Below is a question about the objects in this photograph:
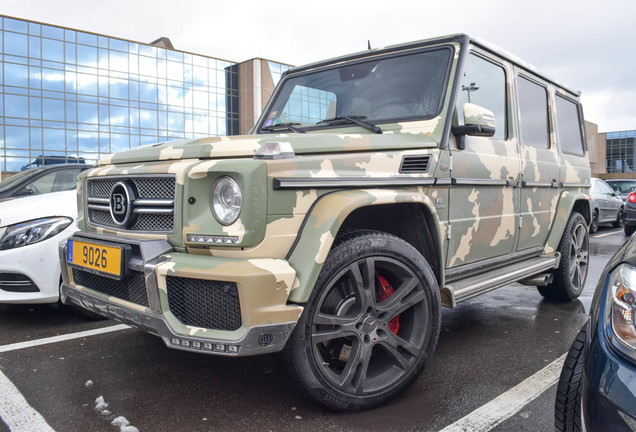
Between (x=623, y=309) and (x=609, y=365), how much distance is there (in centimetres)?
18

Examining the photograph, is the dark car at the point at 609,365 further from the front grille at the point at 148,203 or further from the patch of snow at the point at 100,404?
the patch of snow at the point at 100,404

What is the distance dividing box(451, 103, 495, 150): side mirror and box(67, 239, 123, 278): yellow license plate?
2025 millimetres

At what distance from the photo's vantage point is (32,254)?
3836mm

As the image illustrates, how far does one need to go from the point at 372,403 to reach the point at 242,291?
943 millimetres

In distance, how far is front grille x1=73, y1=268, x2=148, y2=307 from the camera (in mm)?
2381

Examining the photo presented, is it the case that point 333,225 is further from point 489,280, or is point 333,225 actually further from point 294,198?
point 489,280

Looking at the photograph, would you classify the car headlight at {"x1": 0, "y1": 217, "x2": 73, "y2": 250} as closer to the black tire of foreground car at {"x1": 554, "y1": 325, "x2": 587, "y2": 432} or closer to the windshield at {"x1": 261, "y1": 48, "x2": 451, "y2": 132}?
the windshield at {"x1": 261, "y1": 48, "x2": 451, "y2": 132}

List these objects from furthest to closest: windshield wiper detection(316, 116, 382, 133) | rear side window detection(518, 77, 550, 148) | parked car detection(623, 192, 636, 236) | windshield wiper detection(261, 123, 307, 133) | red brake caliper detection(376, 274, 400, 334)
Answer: parked car detection(623, 192, 636, 236) → rear side window detection(518, 77, 550, 148) → windshield wiper detection(261, 123, 307, 133) → windshield wiper detection(316, 116, 382, 133) → red brake caliper detection(376, 274, 400, 334)

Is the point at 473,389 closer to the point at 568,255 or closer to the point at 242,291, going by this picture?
the point at 242,291

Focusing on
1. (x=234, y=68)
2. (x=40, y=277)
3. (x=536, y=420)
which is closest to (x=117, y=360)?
(x=40, y=277)

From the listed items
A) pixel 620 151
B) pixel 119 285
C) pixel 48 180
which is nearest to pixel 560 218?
pixel 119 285

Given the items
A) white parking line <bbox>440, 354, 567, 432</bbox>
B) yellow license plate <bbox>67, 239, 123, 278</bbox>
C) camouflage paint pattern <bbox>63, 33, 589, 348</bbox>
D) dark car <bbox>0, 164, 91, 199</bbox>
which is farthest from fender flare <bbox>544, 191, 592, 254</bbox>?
dark car <bbox>0, 164, 91, 199</bbox>

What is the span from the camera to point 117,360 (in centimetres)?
326

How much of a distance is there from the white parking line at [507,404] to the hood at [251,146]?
1.41 metres
